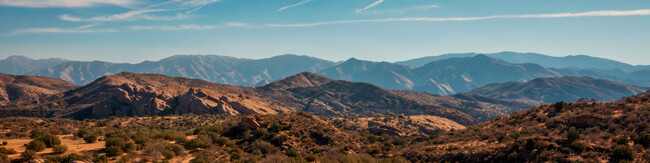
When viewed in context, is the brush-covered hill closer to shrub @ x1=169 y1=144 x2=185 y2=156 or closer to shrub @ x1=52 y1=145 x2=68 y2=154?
shrub @ x1=169 y1=144 x2=185 y2=156

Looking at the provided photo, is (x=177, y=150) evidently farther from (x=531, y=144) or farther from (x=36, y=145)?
(x=531, y=144)

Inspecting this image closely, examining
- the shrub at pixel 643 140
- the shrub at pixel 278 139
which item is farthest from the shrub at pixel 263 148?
the shrub at pixel 643 140

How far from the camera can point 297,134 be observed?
31.3 meters

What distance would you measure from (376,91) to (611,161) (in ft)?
461

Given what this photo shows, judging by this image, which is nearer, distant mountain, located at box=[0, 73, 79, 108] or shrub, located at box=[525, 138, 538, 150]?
shrub, located at box=[525, 138, 538, 150]

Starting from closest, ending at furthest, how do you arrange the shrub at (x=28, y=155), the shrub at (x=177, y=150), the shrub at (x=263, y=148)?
1. the shrub at (x=28, y=155)
2. the shrub at (x=177, y=150)
3. the shrub at (x=263, y=148)

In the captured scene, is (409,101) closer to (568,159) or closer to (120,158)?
(568,159)

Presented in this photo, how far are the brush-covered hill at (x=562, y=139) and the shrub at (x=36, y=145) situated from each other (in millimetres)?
25210

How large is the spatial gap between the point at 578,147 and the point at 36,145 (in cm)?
3291

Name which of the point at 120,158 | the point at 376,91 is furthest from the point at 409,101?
the point at 120,158

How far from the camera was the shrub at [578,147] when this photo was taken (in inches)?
806

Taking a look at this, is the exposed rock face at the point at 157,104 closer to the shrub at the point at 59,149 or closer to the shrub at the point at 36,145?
the shrub at the point at 36,145

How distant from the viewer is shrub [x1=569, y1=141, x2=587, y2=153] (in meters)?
20.5

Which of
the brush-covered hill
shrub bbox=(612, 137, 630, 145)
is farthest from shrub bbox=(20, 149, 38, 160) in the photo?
shrub bbox=(612, 137, 630, 145)
